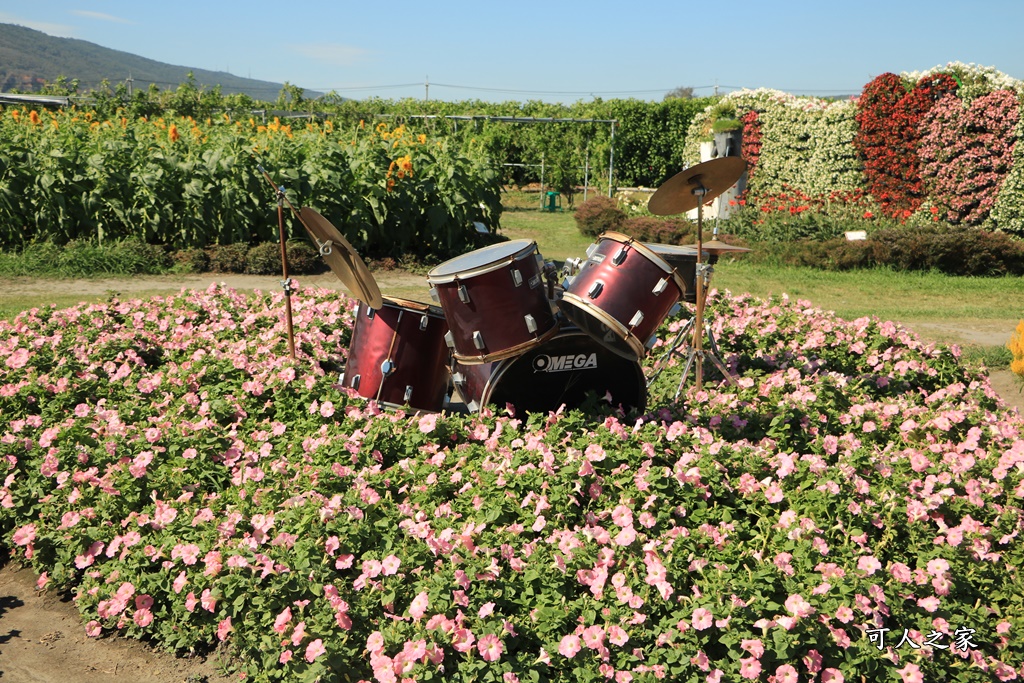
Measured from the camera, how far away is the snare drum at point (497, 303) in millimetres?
4379

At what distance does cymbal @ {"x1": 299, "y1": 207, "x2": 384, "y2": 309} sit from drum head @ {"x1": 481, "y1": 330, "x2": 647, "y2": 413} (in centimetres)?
74

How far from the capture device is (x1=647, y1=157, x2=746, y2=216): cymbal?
5.01 m

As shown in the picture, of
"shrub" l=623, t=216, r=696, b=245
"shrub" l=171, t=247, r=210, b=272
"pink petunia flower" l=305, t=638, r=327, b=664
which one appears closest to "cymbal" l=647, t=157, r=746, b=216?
"pink petunia flower" l=305, t=638, r=327, b=664

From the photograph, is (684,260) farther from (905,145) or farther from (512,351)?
(905,145)

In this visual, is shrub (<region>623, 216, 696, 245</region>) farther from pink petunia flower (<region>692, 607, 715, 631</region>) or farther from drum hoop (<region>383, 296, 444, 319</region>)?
pink petunia flower (<region>692, 607, 715, 631</region>)

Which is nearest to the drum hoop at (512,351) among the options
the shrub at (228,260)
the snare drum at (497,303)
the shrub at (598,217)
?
the snare drum at (497,303)

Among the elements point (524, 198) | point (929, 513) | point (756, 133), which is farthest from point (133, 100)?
point (929, 513)

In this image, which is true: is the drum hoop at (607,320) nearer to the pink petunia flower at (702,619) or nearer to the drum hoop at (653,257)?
the drum hoop at (653,257)

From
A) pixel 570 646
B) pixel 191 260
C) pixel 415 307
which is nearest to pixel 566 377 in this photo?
pixel 415 307

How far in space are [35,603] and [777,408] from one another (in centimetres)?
354

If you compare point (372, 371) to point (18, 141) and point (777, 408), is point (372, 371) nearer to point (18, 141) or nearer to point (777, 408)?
point (777, 408)

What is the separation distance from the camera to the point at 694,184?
5.19 m

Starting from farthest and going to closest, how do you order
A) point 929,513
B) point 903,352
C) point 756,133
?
point 756,133
point 903,352
point 929,513

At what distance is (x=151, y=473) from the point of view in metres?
4.05
